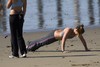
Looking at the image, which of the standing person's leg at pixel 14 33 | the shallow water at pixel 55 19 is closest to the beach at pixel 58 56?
the standing person's leg at pixel 14 33

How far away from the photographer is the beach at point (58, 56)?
886cm

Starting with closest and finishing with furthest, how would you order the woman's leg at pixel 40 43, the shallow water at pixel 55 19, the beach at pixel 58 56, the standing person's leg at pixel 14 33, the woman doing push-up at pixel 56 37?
the beach at pixel 58 56
the standing person's leg at pixel 14 33
the woman doing push-up at pixel 56 37
the woman's leg at pixel 40 43
the shallow water at pixel 55 19

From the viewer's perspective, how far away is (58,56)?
986cm

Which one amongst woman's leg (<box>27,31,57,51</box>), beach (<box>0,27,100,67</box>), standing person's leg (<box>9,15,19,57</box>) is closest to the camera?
beach (<box>0,27,100,67</box>)

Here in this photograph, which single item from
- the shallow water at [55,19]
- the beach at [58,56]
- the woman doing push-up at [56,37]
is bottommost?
the shallow water at [55,19]

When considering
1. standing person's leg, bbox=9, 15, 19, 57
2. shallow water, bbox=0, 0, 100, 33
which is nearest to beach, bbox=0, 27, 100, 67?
standing person's leg, bbox=9, 15, 19, 57

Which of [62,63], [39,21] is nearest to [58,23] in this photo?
[39,21]

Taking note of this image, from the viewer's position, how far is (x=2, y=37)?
535 inches

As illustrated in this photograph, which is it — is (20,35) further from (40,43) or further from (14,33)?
(40,43)

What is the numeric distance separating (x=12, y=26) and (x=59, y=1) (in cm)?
1695

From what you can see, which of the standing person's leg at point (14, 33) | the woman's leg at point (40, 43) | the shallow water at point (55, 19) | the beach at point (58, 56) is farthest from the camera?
the shallow water at point (55, 19)

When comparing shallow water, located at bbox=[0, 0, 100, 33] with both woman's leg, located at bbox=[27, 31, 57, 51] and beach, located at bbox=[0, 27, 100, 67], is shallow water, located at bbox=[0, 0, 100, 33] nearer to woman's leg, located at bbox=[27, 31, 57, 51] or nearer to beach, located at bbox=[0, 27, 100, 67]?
beach, located at bbox=[0, 27, 100, 67]

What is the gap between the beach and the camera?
29.1 ft

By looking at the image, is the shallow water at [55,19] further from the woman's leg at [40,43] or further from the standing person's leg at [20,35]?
the standing person's leg at [20,35]
